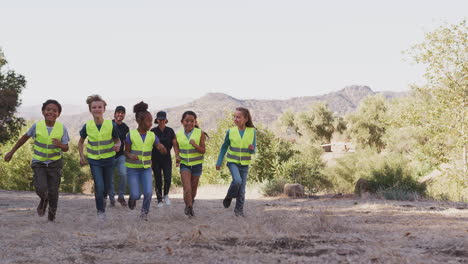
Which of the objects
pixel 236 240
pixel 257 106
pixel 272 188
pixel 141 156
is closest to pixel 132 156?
pixel 141 156

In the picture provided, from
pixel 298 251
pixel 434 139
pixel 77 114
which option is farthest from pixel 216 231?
pixel 77 114

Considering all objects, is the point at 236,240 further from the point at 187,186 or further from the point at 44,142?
the point at 44,142

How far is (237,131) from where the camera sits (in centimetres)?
787

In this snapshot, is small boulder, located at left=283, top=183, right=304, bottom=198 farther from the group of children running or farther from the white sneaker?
the white sneaker

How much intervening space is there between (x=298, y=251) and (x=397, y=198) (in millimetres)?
8529

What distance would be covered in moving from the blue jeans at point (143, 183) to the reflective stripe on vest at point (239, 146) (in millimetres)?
1385

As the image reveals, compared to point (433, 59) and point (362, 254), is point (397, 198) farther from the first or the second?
point (433, 59)

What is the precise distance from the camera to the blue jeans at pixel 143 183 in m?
7.29

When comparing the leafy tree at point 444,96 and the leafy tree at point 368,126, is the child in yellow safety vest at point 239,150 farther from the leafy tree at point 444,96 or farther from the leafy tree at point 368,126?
the leafy tree at point 368,126

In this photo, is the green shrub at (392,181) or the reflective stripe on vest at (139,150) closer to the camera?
the reflective stripe on vest at (139,150)

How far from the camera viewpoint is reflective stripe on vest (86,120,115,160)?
7309mm

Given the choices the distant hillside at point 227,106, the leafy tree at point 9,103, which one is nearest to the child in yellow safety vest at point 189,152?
the leafy tree at point 9,103

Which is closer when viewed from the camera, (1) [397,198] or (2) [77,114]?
(1) [397,198]

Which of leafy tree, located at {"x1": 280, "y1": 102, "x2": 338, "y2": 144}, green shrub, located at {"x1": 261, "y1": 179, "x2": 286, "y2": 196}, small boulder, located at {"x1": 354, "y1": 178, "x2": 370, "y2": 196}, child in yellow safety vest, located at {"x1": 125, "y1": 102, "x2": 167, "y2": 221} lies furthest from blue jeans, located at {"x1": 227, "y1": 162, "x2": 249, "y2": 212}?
leafy tree, located at {"x1": 280, "y1": 102, "x2": 338, "y2": 144}
